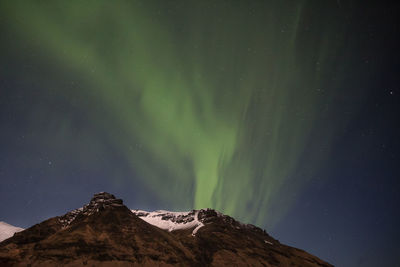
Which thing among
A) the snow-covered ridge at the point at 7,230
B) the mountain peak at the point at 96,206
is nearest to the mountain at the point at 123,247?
the mountain peak at the point at 96,206

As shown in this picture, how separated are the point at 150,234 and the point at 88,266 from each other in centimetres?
3135

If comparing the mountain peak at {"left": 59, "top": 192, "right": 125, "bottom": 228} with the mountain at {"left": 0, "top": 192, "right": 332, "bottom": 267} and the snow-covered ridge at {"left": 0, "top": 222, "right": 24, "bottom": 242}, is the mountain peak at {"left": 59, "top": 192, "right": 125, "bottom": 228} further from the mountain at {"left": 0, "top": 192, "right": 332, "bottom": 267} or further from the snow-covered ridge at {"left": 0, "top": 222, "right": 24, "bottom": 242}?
the snow-covered ridge at {"left": 0, "top": 222, "right": 24, "bottom": 242}

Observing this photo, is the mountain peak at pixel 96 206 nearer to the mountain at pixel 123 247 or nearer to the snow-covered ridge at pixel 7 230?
the mountain at pixel 123 247

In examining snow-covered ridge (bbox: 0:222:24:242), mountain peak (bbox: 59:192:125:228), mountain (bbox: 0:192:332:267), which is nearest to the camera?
mountain (bbox: 0:192:332:267)

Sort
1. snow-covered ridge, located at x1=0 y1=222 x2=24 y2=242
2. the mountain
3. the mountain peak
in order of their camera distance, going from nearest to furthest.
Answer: the mountain < the mountain peak < snow-covered ridge, located at x1=0 y1=222 x2=24 y2=242

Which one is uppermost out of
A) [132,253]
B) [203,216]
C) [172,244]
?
[203,216]

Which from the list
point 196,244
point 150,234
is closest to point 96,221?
point 150,234

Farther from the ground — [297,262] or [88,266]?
[297,262]

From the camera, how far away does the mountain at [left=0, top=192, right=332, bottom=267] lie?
6950 cm

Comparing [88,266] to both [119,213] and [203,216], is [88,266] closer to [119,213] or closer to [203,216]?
[119,213]

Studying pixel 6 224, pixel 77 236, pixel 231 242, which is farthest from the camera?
pixel 6 224

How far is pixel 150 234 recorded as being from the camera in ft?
309

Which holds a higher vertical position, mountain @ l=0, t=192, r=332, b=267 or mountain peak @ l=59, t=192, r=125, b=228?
mountain peak @ l=59, t=192, r=125, b=228

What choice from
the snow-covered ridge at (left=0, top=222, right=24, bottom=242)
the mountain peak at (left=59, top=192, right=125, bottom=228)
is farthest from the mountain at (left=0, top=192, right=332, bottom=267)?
the snow-covered ridge at (left=0, top=222, right=24, bottom=242)
